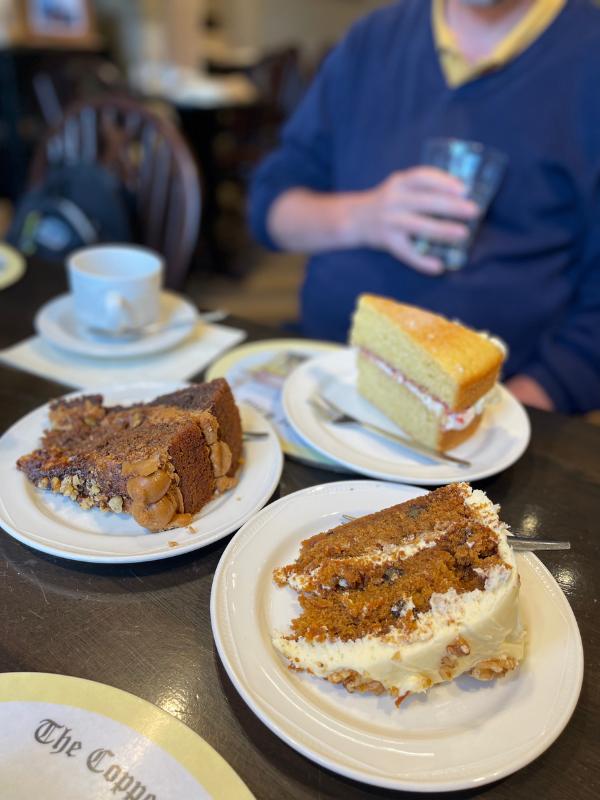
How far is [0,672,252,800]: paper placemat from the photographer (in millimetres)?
533

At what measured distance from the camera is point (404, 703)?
616 mm

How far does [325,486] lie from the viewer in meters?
0.86

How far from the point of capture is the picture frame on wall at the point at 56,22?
15.6 feet

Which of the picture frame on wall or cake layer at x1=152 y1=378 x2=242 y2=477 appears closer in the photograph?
cake layer at x1=152 y1=378 x2=242 y2=477

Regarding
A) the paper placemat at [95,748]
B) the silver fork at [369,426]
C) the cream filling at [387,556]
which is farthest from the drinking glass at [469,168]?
the paper placemat at [95,748]

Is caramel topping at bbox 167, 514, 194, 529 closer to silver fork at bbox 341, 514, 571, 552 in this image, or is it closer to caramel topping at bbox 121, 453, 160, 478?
caramel topping at bbox 121, 453, 160, 478

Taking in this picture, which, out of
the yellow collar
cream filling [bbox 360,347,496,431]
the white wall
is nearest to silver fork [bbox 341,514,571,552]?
cream filling [bbox 360,347,496,431]

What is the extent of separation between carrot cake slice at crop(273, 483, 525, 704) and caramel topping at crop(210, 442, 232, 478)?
6.6 inches

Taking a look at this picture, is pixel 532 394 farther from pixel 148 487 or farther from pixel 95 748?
pixel 95 748

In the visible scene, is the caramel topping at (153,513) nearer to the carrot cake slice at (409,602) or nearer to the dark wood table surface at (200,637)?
the dark wood table surface at (200,637)

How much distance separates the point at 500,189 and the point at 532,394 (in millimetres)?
520

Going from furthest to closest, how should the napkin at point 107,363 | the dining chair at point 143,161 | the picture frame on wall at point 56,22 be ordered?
1. the picture frame on wall at point 56,22
2. the dining chair at point 143,161
3. the napkin at point 107,363

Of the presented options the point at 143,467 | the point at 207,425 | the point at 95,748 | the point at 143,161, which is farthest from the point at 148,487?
the point at 143,161

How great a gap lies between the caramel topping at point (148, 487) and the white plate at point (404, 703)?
111 millimetres
